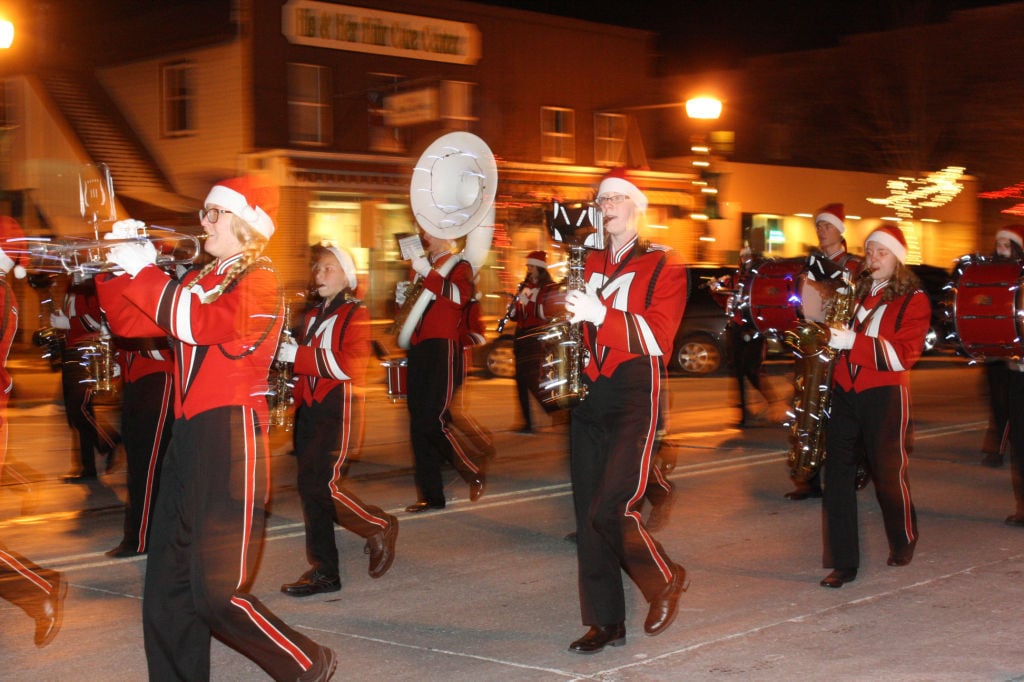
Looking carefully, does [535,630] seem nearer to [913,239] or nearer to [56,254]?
[56,254]

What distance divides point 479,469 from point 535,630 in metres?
3.40

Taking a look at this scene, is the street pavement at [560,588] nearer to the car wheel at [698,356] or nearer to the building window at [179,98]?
the car wheel at [698,356]

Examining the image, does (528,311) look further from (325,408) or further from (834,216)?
(325,408)

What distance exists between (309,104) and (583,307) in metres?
21.4

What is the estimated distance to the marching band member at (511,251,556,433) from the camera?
12.3 metres

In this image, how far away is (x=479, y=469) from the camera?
29.9 ft

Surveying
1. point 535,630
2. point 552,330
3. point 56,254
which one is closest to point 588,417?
point 552,330

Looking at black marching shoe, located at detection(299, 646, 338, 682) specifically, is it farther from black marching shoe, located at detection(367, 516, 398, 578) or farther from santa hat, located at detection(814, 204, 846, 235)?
santa hat, located at detection(814, 204, 846, 235)

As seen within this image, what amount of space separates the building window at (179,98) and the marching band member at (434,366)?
60.7 ft

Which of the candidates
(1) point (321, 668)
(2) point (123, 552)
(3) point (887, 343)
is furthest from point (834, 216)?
(1) point (321, 668)

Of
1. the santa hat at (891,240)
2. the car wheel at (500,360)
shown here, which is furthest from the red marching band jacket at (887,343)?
the car wheel at (500,360)

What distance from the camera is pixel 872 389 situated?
661 centimetres

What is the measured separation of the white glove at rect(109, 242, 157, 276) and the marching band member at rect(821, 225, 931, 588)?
380 centimetres

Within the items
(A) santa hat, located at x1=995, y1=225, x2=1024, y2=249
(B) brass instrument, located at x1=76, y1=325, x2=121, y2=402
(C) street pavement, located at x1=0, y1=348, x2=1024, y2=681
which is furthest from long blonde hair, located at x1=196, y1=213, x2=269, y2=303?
(A) santa hat, located at x1=995, y1=225, x2=1024, y2=249
